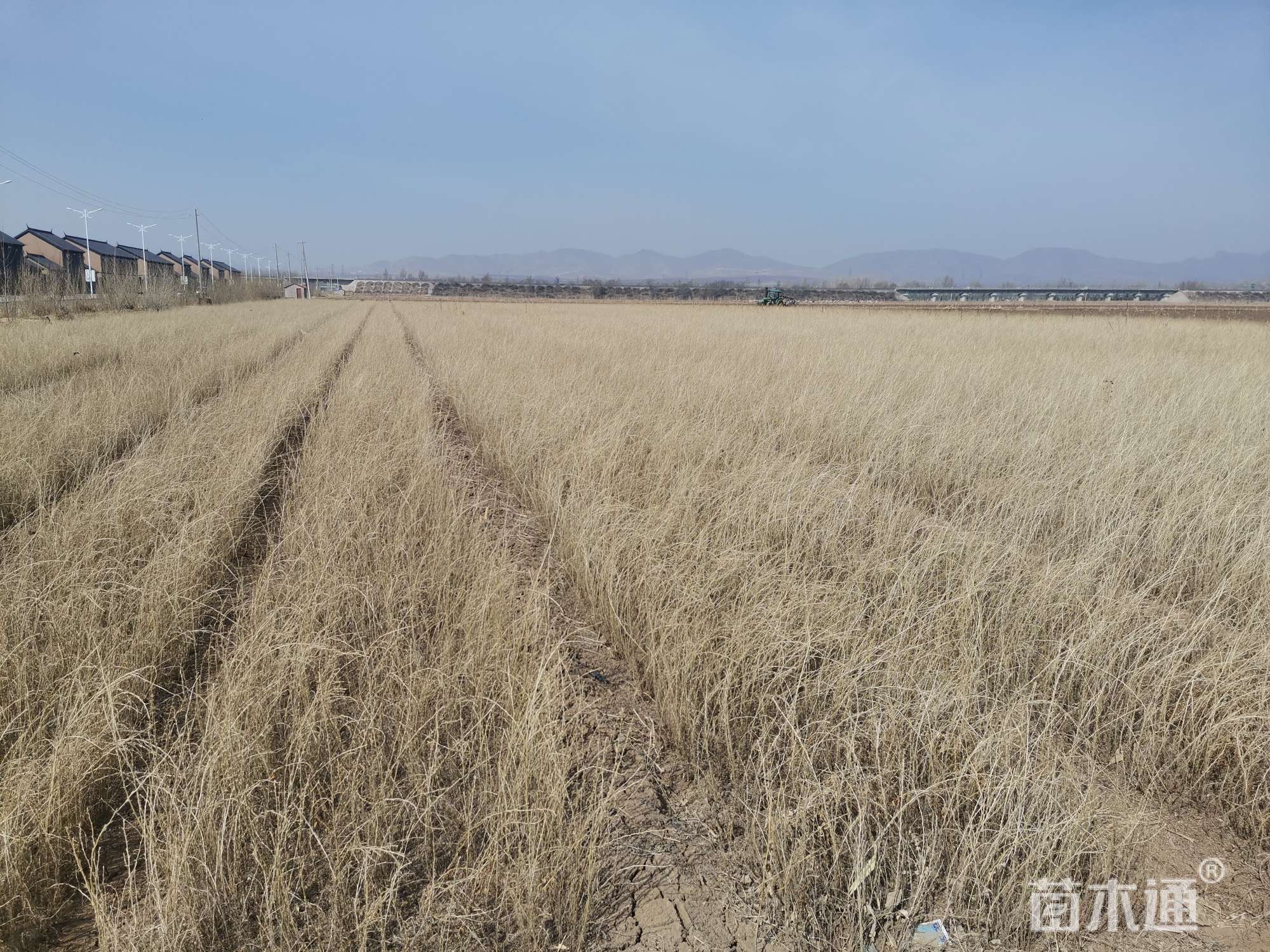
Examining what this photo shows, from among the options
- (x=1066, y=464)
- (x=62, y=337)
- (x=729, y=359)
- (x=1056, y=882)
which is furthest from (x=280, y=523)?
(x=62, y=337)

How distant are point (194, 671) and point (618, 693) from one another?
1793mm

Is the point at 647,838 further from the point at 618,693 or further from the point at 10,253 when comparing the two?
the point at 10,253

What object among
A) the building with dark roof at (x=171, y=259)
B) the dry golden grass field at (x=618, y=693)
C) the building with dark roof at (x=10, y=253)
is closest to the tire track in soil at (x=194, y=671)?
the dry golden grass field at (x=618, y=693)

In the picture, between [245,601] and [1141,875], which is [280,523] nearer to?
[245,601]

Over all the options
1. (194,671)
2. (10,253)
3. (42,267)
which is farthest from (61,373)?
(10,253)

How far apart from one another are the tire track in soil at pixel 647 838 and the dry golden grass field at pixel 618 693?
0.5 inches

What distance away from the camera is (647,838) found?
79.4 inches

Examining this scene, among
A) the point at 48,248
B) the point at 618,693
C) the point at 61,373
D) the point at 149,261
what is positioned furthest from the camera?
the point at 149,261

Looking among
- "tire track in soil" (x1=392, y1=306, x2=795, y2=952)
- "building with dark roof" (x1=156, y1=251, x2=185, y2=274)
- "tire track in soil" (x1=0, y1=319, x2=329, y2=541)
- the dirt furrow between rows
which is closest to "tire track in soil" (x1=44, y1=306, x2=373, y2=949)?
"tire track in soil" (x1=0, y1=319, x2=329, y2=541)

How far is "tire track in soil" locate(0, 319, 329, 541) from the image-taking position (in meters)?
4.34

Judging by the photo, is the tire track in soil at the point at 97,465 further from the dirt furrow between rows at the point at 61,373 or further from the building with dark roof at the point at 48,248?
the building with dark roof at the point at 48,248

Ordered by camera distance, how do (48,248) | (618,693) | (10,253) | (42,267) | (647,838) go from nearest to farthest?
(647,838)
(618,693)
(42,267)
(10,253)
(48,248)

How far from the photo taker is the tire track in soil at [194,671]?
1.75 metres

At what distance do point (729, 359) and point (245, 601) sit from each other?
9861mm
